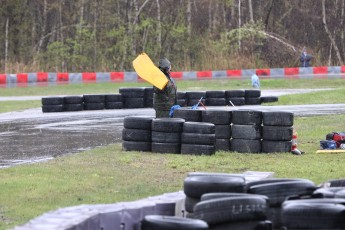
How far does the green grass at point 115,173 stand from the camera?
11.1m

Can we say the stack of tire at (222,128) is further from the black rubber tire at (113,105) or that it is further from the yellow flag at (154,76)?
the black rubber tire at (113,105)

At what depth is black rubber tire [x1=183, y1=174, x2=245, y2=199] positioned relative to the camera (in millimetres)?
8336

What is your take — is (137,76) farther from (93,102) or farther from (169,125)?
(169,125)

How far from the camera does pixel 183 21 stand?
53375 mm

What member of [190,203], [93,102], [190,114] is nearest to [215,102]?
[93,102]

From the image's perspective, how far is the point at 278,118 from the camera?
15914mm

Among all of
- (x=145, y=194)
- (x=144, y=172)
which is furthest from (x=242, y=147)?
(x=145, y=194)

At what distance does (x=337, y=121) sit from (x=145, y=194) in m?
11.3

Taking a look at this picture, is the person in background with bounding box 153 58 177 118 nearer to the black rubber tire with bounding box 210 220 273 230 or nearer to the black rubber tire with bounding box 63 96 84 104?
the black rubber tire with bounding box 63 96 84 104

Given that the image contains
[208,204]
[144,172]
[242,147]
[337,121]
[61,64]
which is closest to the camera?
Answer: [208,204]

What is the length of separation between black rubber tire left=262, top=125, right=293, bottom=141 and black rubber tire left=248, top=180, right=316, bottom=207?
7.66 metres

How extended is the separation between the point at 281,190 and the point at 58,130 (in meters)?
13.5

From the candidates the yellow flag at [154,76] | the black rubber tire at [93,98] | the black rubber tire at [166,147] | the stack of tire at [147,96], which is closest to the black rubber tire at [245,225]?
the black rubber tire at [166,147]

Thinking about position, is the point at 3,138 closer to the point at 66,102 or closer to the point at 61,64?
the point at 66,102
